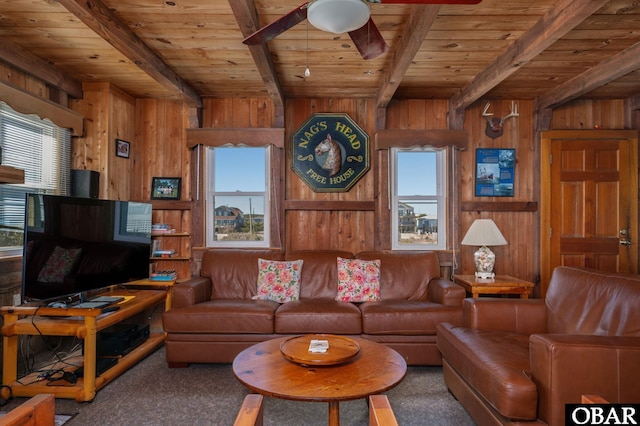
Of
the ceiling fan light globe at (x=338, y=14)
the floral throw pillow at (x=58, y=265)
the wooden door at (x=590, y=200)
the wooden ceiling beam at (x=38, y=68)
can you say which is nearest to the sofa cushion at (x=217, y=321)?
the floral throw pillow at (x=58, y=265)

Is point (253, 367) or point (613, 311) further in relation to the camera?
point (613, 311)

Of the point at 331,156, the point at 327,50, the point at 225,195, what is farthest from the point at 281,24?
the point at 225,195

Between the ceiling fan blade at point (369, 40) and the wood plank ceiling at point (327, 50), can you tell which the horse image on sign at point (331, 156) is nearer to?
the wood plank ceiling at point (327, 50)

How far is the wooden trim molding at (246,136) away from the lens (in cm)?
396

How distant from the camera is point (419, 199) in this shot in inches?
161

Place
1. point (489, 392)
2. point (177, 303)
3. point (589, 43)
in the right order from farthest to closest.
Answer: point (177, 303) < point (589, 43) < point (489, 392)

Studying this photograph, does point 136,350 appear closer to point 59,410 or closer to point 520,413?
point 59,410

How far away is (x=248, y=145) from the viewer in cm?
400

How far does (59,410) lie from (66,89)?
2752 millimetres

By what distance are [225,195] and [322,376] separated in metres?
2.78

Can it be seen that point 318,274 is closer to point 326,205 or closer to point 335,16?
point 326,205

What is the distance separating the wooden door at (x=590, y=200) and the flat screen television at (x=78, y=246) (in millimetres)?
4086

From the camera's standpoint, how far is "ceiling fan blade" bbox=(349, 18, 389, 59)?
200 cm

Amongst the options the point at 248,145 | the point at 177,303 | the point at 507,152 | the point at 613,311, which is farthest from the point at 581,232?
the point at 177,303
